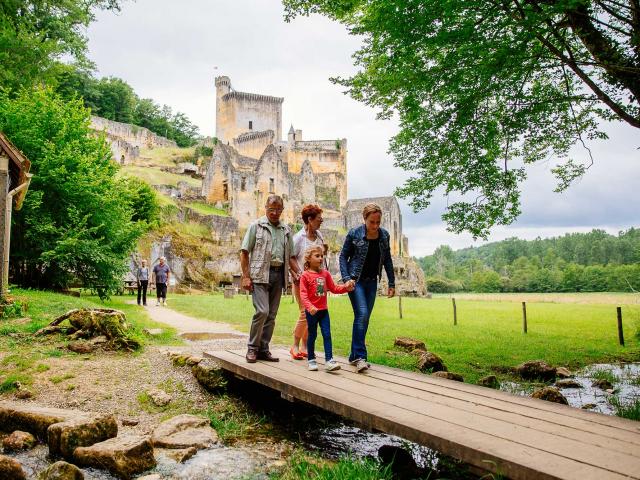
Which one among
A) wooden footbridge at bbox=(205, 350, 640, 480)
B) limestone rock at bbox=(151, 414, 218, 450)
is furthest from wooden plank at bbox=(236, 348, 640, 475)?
limestone rock at bbox=(151, 414, 218, 450)

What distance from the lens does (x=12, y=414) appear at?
4926mm

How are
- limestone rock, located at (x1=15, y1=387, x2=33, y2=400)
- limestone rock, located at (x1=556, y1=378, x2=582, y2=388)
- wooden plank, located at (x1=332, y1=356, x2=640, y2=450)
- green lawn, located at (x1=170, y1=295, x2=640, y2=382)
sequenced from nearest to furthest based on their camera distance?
wooden plank, located at (x1=332, y1=356, x2=640, y2=450)
limestone rock, located at (x1=15, y1=387, x2=33, y2=400)
limestone rock, located at (x1=556, y1=378, x2=582, y2=388)
green lawn, located at (x1=170, y1=295, x2=640, y2=382)

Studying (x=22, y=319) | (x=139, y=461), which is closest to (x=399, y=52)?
(x=139, y=461)

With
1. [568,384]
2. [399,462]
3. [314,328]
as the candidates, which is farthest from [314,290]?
[568,384]

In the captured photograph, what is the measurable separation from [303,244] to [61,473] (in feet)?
13.3

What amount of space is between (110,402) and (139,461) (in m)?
2.12

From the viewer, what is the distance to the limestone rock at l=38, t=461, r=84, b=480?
361 centimetres

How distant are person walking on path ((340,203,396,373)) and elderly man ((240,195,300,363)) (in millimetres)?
891

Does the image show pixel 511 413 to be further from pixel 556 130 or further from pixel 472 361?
pixel 556 130

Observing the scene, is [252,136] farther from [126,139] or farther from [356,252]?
[356,252]

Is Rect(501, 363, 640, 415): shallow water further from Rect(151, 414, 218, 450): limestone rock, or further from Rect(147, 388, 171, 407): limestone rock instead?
Rect(147, 388, 171, 407): limestone rock

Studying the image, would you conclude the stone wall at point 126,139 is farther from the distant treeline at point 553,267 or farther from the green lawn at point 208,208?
the distant treeline at point 553,267

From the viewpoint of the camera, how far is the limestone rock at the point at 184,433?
461 centimetres

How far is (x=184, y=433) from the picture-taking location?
4.86 metres
